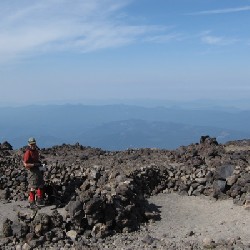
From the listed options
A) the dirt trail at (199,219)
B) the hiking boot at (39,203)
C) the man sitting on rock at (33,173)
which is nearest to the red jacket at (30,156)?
the man sitting on rock at (33,173)

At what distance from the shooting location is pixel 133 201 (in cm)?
1619

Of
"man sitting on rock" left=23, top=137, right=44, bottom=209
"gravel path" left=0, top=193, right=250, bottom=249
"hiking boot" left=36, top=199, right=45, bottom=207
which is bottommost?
"gravel path" left=0, top=193, right=250, bottom=249

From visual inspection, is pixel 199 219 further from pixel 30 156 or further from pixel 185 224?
pixel 30 156

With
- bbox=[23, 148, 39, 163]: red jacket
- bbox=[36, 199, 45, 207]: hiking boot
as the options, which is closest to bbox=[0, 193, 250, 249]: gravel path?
bbox=[36, 199, 45, 207]: hiking boot

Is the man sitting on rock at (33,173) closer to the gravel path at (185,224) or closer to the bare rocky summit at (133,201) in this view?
the bare rocky summit at (133,201)

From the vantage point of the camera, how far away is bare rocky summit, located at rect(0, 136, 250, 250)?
13.8 metres

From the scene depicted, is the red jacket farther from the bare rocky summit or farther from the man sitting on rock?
the bare rocky summit

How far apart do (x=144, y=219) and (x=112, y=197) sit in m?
1.64

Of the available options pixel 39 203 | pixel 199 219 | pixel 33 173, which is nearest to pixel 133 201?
pixel 199 219

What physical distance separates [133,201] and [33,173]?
4.36 meters

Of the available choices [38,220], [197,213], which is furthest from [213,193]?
[38,220]

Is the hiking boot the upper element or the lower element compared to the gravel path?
upper

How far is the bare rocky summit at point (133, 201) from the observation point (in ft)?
45.1

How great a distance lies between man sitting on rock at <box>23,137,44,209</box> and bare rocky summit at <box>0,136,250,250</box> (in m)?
0.47
